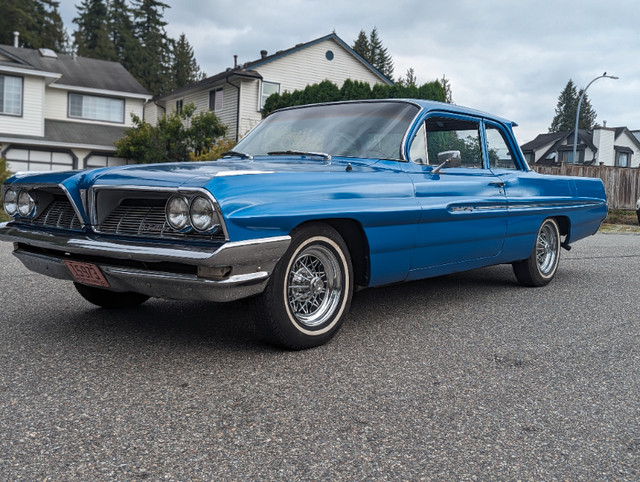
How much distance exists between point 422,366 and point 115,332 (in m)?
1.89

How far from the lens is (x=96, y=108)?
2767cm

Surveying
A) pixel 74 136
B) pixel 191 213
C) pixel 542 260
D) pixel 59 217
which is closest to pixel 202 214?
pixel 191 213

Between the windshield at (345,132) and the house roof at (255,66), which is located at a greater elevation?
the house roof at (255,66)

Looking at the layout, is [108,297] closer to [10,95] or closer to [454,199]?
[454,199]

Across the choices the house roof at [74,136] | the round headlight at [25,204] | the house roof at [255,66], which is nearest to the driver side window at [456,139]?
the round headlight at [25,204]

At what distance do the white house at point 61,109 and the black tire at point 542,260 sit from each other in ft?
73.8

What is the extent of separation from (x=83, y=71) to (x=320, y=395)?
2905 cm

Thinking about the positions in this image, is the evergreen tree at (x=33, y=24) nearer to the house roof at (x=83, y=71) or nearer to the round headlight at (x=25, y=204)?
the house roof at (x=83, y=71)

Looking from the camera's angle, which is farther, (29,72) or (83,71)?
(83,71)

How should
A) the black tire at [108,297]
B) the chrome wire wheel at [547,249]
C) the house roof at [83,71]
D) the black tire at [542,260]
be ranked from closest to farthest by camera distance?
the black tire at [108,297] < the black tire at [542,260] < the chrome wire wheel at [547,249] < the house roof at [83,71]

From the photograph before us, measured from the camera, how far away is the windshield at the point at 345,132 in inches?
177

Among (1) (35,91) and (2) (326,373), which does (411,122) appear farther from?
(1) (35,91)

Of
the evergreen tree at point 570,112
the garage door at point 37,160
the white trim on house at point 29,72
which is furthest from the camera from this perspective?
the evergreen tree at point 570,112

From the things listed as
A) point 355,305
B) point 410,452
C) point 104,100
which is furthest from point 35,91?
point 410,452
